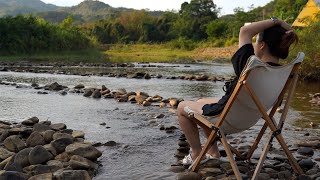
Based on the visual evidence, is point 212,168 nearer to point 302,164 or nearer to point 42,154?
point 302,164

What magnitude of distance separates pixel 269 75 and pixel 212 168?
1.31 m

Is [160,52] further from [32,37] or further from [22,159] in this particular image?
[22,159]

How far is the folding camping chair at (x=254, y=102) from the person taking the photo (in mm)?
4051

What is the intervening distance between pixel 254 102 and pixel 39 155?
255 cm

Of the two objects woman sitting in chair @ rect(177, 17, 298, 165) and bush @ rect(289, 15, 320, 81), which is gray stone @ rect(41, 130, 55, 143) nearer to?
woman sitting in chair @ rect(177, 17, 298, 165)

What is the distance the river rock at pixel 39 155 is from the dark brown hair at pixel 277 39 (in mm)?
2816

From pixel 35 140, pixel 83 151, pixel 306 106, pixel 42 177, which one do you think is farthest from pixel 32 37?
pixel 42 177

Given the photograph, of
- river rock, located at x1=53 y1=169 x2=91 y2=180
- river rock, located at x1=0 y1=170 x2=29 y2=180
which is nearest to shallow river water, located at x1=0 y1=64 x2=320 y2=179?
river rock, located at x1=53 y1=169 x2=91 y2=180

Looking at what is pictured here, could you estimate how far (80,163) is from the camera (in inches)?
183

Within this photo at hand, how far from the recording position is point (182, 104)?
4.97m

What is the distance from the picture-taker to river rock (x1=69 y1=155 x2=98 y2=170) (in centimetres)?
461

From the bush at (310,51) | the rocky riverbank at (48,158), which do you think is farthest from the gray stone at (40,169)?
the bush at (310,51)

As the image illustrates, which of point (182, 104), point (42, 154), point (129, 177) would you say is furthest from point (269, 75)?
point (42, 154)

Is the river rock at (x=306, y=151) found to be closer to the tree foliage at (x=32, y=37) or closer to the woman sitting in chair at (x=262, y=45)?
the woman sitting in chair at (x=262, y=45)
